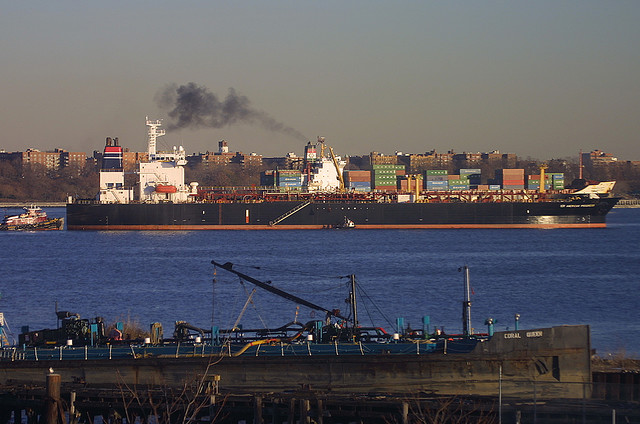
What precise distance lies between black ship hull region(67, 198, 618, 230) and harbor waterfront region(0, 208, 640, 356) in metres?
5.20

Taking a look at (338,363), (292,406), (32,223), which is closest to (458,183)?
(32,223)

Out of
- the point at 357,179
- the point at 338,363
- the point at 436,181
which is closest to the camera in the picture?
the point at 338,363

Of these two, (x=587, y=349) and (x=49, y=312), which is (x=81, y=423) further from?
(x=49, y=312)

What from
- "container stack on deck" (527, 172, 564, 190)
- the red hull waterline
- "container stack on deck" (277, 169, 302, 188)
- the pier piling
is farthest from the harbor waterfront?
"container stack on deck" (527, 172, 564, 190)

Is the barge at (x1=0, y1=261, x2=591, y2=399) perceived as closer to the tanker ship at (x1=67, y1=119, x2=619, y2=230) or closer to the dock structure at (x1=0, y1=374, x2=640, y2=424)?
the dock structure at (x1=0, y1=374, x2=640, y2=424)

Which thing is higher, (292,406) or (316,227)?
(316,227)

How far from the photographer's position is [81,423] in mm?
16344

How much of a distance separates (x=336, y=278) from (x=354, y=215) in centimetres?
4105

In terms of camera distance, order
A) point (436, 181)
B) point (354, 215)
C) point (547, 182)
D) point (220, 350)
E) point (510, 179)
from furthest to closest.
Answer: point (510, 179) < point (547, 182) < point (436, 181) < point (354, 215) < point (220, 350)

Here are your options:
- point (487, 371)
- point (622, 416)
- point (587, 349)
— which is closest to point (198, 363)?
point (487, 371)

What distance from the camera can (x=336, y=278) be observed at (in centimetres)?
4203

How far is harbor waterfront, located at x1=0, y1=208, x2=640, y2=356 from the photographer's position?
32281 mm

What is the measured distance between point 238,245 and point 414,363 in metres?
49.0

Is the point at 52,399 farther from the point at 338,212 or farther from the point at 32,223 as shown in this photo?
the point at 32,223
